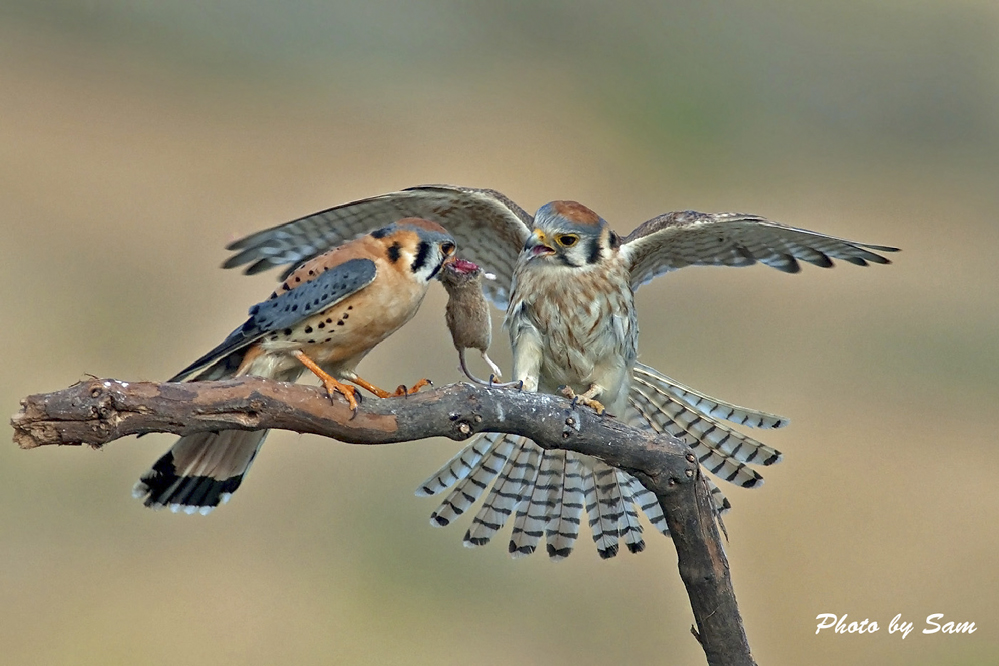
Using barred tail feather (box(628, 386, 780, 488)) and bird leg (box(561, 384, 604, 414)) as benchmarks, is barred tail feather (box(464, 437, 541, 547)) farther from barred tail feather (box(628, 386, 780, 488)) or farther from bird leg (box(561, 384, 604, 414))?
barred tail feather (box(628, 386, 780, 488))

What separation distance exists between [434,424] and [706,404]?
1.80 meters

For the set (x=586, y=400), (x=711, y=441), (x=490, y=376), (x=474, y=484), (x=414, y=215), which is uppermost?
(x=414, y=215)

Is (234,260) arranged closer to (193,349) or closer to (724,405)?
(724,405)

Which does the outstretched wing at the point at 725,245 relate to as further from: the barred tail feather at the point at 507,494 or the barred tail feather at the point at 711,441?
the barred tail feather at the point at 507,494

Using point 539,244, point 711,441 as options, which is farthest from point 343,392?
point 711,441

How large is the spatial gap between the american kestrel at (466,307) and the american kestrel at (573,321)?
54cm

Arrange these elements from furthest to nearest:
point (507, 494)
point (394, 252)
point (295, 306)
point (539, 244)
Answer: point (507, 494), point (539, 244), point (394, 252), point (295, 306)

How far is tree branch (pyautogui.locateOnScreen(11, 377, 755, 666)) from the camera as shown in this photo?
92.6 inches

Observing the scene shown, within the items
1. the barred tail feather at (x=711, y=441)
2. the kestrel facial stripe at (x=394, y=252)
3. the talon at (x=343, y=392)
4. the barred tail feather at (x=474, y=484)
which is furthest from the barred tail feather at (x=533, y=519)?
the talon at (x=343, y=392)

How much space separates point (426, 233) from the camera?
3.06 meters

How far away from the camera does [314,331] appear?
290cm

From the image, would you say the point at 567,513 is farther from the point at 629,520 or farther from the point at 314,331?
the point at 314,331

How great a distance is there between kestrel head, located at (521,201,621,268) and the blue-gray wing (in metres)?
0.97

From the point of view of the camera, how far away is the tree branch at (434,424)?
7.72ft
